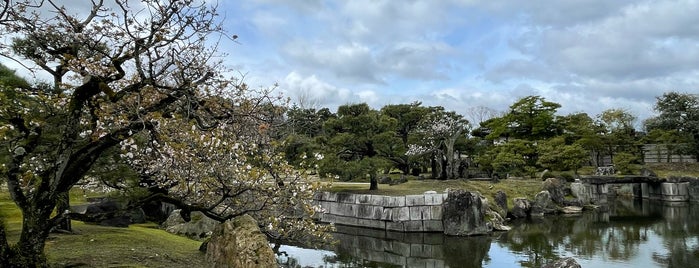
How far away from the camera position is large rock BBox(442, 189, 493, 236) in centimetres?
1959

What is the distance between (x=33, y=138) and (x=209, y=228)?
8.93 m

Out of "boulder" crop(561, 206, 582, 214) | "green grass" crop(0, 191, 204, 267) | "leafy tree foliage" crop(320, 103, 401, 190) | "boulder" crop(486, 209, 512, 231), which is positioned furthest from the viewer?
"boulder" crop(561, 206, 582, 214)

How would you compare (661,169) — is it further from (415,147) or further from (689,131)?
(415,147)

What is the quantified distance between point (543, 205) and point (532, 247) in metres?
9.80

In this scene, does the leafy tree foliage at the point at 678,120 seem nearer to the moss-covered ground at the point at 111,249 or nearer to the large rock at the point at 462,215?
the large rock at the point at 462,215

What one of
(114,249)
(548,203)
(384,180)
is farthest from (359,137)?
(114,249)

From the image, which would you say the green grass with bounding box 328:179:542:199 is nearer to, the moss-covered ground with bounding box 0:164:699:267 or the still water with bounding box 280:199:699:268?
the still water with bounding box 280:199:699:268

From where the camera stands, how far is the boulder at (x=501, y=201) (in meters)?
23.8

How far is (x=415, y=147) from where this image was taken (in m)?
31.1

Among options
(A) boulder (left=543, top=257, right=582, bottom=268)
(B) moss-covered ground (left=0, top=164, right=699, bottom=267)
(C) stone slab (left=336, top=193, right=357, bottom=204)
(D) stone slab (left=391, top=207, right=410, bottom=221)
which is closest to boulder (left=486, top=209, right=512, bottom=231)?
(D) stone slab (left=391, top=207, right=410, bottom=221)

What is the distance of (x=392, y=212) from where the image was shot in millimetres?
21000

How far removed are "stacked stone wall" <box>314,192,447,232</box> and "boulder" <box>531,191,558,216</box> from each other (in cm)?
844

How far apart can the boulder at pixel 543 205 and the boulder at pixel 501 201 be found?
2459 millimetres

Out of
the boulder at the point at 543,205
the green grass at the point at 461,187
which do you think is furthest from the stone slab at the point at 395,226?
the boulder at the point at 543,205
